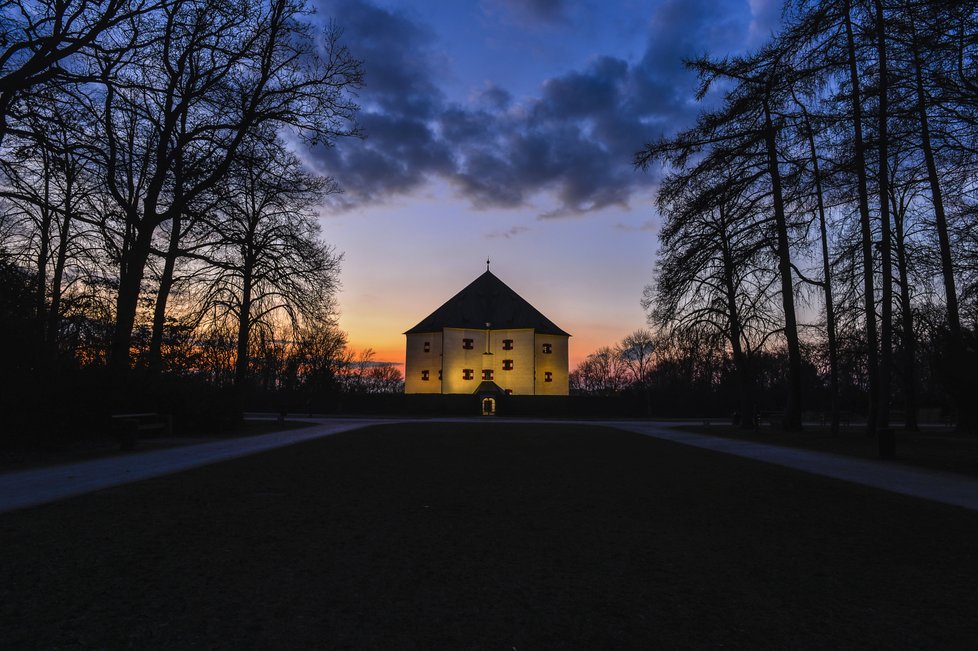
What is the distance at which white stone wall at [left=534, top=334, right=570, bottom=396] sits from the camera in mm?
69812

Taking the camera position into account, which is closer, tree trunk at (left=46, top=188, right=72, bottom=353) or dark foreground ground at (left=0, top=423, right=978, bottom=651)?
dark foreground ground at (left=0, top=423, right=978, bottom=651)

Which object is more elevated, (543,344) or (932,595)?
(543,344)

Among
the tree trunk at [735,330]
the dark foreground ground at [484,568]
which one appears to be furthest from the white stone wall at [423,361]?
the dark foreground ground at [484,568]

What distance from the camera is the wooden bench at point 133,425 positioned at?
1531 cm

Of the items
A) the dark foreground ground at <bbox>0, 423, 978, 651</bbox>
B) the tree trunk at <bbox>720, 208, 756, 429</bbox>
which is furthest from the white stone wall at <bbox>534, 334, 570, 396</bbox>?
the dark foreground ground at <bbox>0, 423, 978, 651</bbox>

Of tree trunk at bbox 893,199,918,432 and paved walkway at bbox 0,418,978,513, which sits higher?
tree trunk at bbox 893,199,918,432

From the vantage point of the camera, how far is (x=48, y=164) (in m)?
13.0

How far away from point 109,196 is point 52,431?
7.67 m

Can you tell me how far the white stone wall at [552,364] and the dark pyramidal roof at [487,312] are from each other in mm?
1008

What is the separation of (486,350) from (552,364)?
779 cm

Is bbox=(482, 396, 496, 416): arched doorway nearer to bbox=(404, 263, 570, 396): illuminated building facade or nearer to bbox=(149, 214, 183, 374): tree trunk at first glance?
bbox=(404, 263, 570, 396): illuminated building facade

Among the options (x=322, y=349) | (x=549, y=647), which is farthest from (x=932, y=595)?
(x=322, y=349)

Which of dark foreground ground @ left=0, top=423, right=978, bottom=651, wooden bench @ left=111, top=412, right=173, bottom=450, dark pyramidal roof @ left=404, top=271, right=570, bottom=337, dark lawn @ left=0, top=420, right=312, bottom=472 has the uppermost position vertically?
dark pyramidal roof @ left=404, top=271, right=570, bottom=337

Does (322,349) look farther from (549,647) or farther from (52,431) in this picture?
(549,647)
